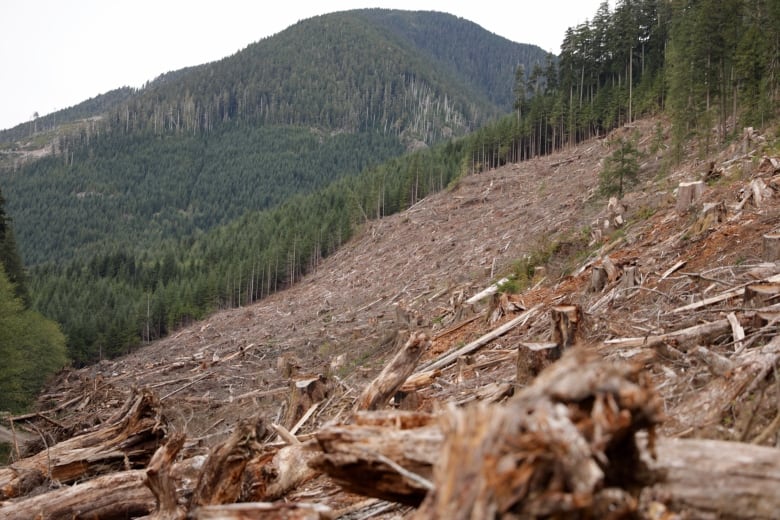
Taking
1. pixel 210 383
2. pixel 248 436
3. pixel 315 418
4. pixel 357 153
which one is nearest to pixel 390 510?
pixel 248 436

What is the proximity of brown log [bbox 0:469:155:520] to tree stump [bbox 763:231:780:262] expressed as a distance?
24.6 feet

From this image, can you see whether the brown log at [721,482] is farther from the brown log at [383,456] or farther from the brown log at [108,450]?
the brown log at [108,450]

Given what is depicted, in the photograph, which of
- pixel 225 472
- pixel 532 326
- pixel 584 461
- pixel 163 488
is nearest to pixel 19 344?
pixel 532 326

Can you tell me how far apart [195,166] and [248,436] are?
188 metres

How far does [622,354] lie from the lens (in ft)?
17.2

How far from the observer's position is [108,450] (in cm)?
650

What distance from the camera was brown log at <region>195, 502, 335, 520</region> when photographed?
2.68m

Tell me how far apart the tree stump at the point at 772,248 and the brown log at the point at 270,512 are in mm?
6461

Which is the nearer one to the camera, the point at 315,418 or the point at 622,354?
the point at 622,354

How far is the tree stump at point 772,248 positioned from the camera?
6.60m

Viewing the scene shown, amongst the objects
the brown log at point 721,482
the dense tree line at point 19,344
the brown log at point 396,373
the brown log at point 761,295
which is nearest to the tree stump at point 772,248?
the brown log at point 761,295

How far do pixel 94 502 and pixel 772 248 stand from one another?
8078 millimetres

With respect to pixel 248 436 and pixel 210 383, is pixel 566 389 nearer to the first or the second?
pixel 248 436

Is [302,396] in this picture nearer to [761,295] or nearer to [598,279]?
[598,279]
